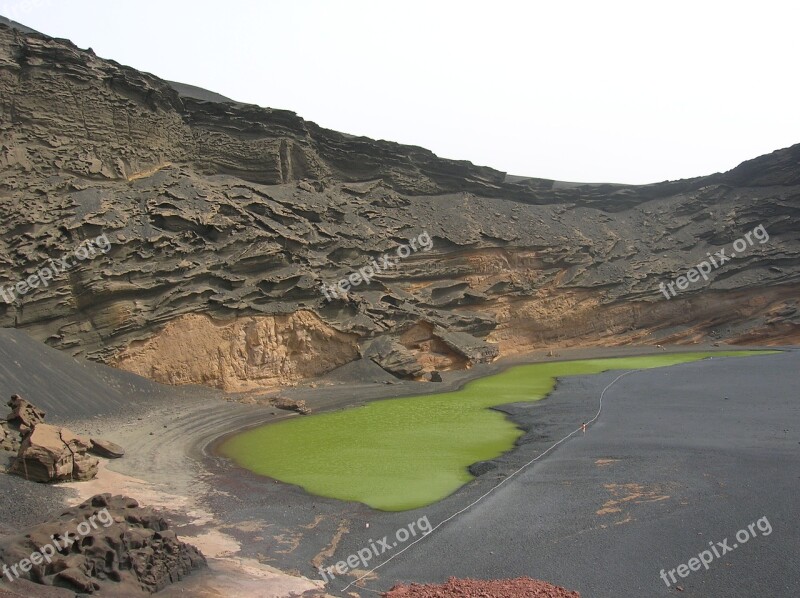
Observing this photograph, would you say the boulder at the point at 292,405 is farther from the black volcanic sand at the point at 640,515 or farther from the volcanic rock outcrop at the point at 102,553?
the volcanic rock outcrop at the point at 102,553

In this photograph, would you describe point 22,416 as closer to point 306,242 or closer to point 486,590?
point 486,590

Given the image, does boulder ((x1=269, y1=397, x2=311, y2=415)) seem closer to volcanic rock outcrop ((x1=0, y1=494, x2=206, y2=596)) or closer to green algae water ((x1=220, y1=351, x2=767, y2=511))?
green algae water ((x1=220, y1=351, x2=767, y2=511))

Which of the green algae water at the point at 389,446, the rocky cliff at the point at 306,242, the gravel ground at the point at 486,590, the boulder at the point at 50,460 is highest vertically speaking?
the rocky cliff at the point at 306,242

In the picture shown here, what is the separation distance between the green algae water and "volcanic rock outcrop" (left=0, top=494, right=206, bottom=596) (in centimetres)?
497

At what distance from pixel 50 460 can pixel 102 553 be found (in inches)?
244

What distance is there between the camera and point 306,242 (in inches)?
1289

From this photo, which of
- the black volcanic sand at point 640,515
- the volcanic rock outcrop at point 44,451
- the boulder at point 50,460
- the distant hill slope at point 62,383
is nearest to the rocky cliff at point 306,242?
the distant hill slope at point 62,383

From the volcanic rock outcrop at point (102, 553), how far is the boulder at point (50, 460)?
4810mm

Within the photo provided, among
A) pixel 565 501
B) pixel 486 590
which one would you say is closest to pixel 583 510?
pixel 565 501

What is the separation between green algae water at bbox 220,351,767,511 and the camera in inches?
539

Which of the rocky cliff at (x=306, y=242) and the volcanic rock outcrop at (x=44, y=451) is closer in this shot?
the volcanic rock outcrop at (x=44, y=451)

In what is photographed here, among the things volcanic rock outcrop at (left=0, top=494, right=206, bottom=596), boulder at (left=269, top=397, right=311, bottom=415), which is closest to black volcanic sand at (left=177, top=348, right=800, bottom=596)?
volcanic rock outcrop at (left=0, top=494, right=206, bottom=596)

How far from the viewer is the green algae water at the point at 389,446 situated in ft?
44.9

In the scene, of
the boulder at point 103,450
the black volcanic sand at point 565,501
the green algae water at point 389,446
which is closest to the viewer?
the black volcanic sand at point 565,501
